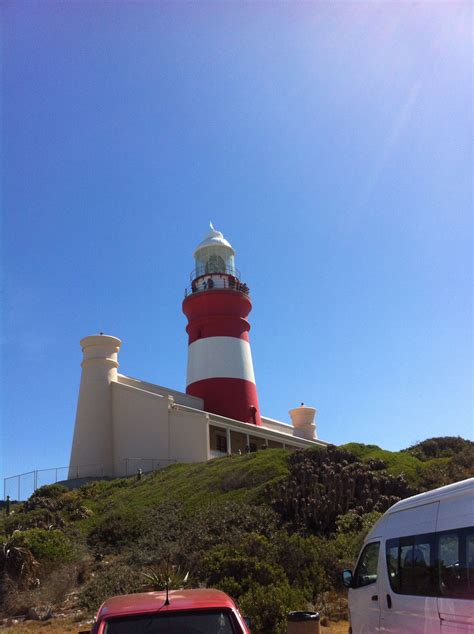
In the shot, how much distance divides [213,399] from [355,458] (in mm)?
16101

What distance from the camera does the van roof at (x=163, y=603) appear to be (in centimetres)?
466

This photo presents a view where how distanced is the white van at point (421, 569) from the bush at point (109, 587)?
582 centimetres

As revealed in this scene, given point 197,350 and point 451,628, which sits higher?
point 197,350

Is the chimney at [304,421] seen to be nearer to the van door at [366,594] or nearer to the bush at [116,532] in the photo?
the bush at [116,532]

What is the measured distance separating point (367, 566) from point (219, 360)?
90.9ft

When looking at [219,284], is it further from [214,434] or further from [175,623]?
[175,623]

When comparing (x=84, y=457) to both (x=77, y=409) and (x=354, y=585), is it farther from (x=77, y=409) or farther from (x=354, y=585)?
(x=354, y=585)

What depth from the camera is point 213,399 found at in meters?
34.3

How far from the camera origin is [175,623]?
4570 mm

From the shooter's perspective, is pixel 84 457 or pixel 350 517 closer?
pixel 350 517

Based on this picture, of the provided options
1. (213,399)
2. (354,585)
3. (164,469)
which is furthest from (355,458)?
(213,399)

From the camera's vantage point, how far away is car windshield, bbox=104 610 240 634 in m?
4.54

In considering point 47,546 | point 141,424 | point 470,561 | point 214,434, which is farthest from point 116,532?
point 214,434

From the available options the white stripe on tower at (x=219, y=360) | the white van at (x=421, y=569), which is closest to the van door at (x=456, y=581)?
the white van at (x=421, y=569)
